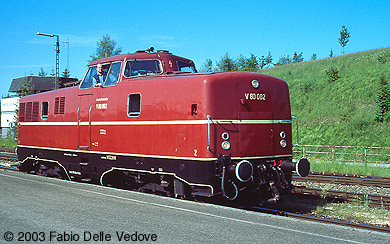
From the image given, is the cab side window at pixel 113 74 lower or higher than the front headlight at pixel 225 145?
higher

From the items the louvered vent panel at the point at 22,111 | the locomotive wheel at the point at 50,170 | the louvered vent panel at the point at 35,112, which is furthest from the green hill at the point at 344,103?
the louvered vent panel at the point at 35,112

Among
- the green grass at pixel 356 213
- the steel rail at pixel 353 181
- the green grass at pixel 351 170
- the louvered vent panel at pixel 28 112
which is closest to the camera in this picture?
the green grass at pixel 356 213

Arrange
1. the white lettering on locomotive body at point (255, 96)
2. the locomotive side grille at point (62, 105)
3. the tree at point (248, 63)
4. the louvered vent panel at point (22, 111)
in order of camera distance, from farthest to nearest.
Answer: the tree at point (248, 63) → the louvered vent panel at point (22, 111) → the locomotive side grille at point (62, 105) → the white lettering on locomotive body at point (255, 96)

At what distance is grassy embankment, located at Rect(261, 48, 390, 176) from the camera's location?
2680 centimetres

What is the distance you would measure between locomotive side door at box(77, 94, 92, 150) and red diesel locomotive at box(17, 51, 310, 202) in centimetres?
3

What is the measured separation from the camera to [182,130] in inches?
341

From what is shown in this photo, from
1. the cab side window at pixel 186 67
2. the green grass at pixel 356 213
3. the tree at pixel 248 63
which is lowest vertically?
the green grass at pixel 356 213

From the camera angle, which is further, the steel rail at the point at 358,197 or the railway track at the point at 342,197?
the steel rail at the point at 358,197

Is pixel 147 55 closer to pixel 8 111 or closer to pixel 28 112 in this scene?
pixel 28 112

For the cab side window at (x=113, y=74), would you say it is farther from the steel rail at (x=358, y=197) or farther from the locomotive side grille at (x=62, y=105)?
the steel rail at (x=358, y=197)

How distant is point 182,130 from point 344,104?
25838mm

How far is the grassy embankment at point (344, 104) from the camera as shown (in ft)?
87.9

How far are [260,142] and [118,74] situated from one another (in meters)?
4.12

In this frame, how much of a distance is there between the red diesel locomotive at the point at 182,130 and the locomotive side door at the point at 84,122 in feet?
0.09
